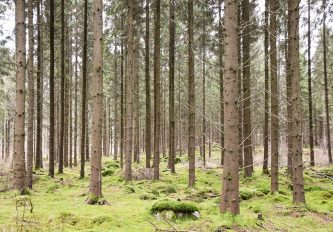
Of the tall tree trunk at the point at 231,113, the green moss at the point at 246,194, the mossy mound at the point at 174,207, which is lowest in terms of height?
the green moss at the point at 246,194

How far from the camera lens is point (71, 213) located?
7.74 metres

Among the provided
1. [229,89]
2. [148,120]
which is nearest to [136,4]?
[148,120]

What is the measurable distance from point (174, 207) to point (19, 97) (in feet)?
22.2

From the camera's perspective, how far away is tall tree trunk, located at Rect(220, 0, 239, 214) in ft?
24.1

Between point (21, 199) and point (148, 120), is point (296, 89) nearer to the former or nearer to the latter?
point (21, 199)

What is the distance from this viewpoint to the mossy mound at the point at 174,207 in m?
7.93

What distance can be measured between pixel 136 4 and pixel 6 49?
8025mm

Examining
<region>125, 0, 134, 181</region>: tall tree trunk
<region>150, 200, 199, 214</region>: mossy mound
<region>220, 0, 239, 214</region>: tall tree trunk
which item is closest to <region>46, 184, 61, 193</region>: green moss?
<region>125, 0, 134, 181</region>: tall tree trunk

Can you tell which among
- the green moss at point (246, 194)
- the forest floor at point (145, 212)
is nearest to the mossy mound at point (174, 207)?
the forest floor at point (145, 212)

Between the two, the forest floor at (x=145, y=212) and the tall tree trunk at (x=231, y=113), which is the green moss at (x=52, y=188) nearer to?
the forest floor at (x=145, y=212)

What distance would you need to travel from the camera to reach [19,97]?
1134 centimetres

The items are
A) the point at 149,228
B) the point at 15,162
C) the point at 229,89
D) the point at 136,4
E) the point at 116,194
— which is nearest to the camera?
the point at 149,228

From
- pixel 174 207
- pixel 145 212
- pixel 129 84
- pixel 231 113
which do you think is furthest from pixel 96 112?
pixel 129 84

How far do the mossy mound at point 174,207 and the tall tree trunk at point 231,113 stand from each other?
A: 971 mm
